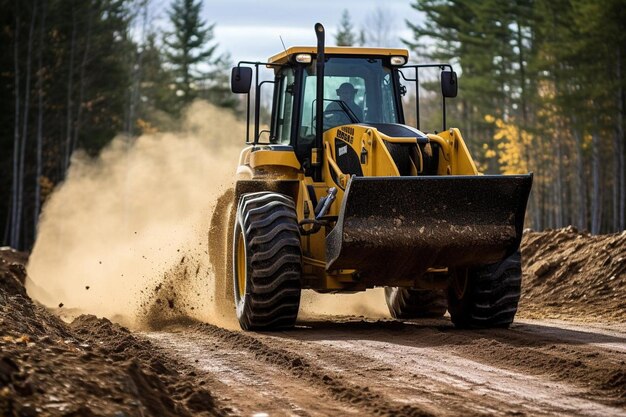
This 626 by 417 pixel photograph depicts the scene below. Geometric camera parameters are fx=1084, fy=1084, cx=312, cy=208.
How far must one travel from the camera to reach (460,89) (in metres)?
51.3

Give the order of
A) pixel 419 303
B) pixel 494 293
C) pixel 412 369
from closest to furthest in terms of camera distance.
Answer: pixel 412 369
pixel 494 293
pixel 419 303

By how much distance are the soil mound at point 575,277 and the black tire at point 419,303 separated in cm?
133

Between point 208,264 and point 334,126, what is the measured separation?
315 centimetres

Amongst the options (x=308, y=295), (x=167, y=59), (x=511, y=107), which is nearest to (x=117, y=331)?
(x=308, y=295)

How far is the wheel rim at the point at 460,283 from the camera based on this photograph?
12234 mm

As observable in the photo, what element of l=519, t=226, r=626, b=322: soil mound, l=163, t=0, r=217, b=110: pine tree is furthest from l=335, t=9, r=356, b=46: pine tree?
l=519, t=226, r=626, b=322: soil mound

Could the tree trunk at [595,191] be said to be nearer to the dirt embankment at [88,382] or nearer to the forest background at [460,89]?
the forest background at [460,89]

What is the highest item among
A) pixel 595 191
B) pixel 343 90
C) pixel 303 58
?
pixel 303 58

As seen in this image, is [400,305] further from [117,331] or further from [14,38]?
[14,38]

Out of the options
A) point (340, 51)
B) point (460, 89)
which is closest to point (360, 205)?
point (340, 51)

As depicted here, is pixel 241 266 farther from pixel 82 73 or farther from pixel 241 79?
pixel 82 73

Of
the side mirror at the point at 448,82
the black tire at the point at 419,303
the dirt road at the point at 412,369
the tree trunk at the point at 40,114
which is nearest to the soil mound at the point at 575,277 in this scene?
the black tire at the point at 419,303

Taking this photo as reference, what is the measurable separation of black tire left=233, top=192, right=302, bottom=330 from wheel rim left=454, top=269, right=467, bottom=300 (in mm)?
1926

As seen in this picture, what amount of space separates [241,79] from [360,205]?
2074mm
